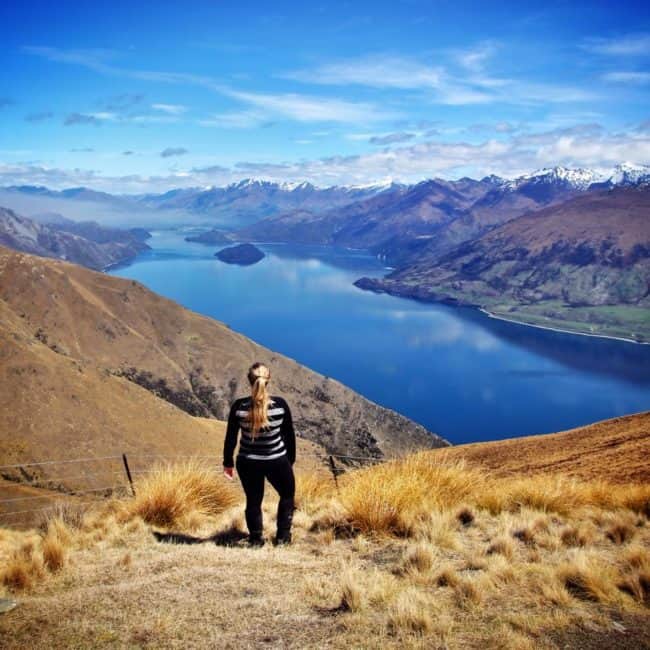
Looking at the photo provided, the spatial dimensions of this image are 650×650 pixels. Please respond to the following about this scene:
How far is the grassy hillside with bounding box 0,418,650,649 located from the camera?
420 cm

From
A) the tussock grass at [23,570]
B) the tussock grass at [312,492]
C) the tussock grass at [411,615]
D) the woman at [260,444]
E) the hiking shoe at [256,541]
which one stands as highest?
the woman at [260,444]

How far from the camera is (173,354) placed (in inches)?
2923

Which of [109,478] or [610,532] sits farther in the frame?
[109,478]

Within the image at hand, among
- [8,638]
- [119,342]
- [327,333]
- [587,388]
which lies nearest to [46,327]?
[119,342]

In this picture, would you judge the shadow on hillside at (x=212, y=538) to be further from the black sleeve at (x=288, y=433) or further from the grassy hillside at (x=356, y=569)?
the black sleeve at (x=288, y=433)

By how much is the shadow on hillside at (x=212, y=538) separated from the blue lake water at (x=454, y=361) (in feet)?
245

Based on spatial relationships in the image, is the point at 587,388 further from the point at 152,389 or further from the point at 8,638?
the point at 8,638

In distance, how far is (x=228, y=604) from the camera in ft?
15.2

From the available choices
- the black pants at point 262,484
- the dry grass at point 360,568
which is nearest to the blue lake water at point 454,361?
the dry grass at point 360,568

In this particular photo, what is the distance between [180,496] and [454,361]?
116 m

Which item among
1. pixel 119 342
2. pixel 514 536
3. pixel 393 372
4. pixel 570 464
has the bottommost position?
pixel 393 372

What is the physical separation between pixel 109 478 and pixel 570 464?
29435mm

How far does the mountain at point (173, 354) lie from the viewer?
66.1 metres

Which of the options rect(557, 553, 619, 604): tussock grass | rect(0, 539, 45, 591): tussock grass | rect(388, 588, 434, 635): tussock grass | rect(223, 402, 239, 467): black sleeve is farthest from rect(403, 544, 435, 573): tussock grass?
rect(0, 539, 45, 591): tussock grass
